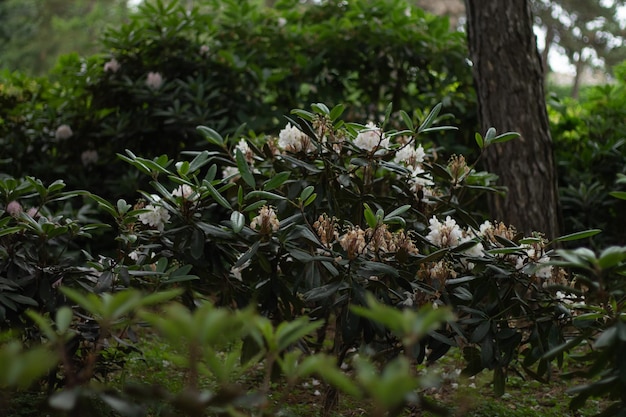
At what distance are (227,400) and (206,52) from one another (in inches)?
148

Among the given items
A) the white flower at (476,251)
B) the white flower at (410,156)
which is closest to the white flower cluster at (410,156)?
the white flower at (410,156)

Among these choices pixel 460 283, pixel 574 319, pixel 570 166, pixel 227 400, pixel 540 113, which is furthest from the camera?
pixel 570 166

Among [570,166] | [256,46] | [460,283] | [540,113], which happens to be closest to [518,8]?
[540,113]

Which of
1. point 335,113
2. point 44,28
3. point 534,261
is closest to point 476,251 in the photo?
point 534,261

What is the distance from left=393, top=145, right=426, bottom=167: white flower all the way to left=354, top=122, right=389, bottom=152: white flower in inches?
7.4

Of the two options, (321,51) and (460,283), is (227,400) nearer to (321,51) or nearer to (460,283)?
(460,283)

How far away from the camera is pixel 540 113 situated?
3738mm

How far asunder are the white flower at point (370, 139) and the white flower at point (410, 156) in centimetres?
19

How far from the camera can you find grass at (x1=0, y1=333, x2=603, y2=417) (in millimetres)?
2506

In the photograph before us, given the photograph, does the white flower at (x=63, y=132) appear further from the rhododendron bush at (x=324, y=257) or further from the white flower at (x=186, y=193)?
the white flower at (x=186, y=193)

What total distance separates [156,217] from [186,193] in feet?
0.49

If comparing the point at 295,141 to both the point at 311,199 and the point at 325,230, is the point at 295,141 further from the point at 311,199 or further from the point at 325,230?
the point at 325,230

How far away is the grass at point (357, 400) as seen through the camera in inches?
98.7

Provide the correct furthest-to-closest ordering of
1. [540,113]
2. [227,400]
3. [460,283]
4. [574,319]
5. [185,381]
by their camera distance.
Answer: [540,113]
[185,381]
[460,283]
[574,319]
[227,400]
